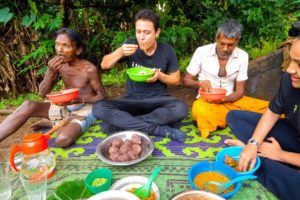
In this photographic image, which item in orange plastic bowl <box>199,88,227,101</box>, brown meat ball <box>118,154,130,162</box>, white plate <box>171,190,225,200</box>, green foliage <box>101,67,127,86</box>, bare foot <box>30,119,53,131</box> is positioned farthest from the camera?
green foliage <box>101,67,127,86</box>

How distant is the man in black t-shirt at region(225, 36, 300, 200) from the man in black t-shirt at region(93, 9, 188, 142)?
792 mm

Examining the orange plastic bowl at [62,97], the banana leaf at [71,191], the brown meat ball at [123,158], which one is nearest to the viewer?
the banana leaf at [71,191]

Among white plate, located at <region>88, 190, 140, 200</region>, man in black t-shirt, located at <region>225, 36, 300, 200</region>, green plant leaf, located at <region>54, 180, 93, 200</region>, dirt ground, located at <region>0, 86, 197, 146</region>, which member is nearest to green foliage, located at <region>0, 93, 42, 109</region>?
dirt ground, located at <region>0, 86, 197, 146</region>

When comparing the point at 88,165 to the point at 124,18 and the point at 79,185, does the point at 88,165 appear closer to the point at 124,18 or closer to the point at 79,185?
the point at 79,185

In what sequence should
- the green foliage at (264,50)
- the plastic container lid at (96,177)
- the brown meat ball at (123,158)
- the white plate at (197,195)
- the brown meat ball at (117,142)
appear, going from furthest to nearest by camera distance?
1. the green foliage at (264,50)
2. the brown meat ball at (117,142)
3. the brown meat ball at (123,158)
4. the plastic container lid at (96,177)
5. the white plate at (197,195)

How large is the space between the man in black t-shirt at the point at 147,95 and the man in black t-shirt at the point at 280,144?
0.79 m

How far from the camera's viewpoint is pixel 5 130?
271 centimetres

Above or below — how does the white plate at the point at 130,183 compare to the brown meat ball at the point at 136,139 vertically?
below

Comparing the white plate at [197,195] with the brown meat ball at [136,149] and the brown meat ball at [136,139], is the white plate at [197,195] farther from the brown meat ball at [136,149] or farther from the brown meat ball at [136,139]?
the brown meat ball at [136,139]

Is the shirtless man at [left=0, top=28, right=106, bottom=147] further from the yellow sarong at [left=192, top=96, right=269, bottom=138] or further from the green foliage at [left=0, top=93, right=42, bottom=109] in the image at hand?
the green foliage at [left=0, top=93, right=42, bottom=109]

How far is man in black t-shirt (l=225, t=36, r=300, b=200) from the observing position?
1.82 meters

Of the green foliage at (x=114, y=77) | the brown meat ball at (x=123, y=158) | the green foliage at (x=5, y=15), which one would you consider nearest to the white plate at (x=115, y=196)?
the brown meat ball at (x=123, y=158)

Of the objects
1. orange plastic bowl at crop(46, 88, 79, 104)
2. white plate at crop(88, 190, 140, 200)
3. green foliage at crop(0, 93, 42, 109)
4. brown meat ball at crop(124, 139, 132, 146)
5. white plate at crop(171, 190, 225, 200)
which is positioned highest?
orange plastic bowl at crop(46, 88, 79, 104)

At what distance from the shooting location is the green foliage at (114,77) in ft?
15.8
